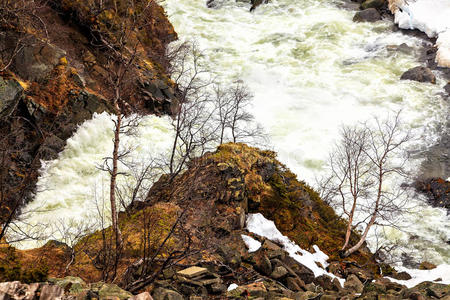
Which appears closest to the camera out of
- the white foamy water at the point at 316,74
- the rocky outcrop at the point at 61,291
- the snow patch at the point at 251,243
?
the rocky outcrop at the point at 61,291

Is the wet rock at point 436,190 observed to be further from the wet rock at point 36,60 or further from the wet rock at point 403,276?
the wet rock at point 36,60

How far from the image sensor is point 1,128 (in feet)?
47.0

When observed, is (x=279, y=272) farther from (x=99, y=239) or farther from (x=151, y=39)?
(x=151, y=39)

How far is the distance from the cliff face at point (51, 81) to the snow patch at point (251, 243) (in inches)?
257

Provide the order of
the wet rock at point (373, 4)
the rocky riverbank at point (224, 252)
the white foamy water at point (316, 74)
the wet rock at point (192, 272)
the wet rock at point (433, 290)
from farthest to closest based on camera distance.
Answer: the wet rock at point (373, 4), the white foamy water at point (316, 74), the wet rock at point (433, 290), the wet rock at point (192, 272), the rocky riverbank at point (224, 252)

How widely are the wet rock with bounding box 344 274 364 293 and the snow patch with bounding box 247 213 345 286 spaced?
312 millimetres

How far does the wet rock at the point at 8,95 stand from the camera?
13.6 meters

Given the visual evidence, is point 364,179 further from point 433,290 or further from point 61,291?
point 61,291

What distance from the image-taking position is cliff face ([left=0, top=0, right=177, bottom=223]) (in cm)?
1408

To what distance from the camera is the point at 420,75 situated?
26641 mm

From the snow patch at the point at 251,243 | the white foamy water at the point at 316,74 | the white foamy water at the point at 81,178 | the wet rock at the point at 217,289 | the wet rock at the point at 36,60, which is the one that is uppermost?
the white foamy water at the point at 316,74

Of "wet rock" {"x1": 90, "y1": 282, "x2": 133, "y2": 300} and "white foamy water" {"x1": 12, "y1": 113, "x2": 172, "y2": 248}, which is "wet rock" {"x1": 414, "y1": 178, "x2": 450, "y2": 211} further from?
"wet rock" {"x1": 90, "y1": 282, "x2": 133, "y2": 300}

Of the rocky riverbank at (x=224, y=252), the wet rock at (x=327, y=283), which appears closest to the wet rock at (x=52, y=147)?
the rocky riverbank at (x=224, y=252)

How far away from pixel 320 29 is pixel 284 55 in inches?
210
